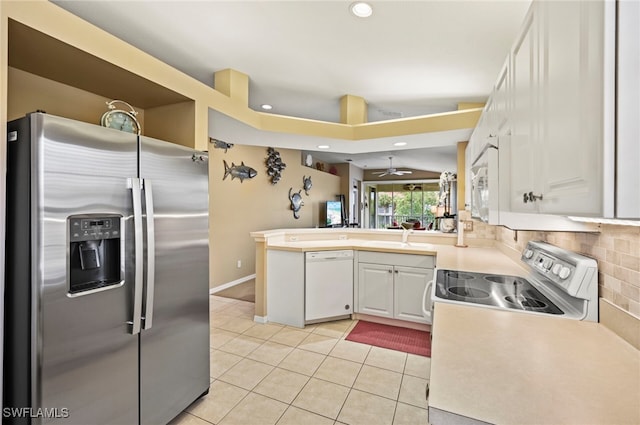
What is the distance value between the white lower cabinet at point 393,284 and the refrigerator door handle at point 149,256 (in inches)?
85.1

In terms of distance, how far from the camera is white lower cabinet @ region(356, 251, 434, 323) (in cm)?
296

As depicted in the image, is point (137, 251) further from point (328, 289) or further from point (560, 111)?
point (328, 289)

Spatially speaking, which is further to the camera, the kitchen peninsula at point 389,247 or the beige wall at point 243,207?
the beige wall at point 243,207

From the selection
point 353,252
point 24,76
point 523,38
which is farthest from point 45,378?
point 353,252

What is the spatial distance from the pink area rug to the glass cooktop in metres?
1.05

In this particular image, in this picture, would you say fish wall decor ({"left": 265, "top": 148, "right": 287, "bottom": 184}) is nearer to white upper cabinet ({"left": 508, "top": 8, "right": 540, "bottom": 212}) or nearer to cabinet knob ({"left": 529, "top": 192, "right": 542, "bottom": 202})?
white upper cabinet ({"left": 508, "top": 8, "right": 540, "bottom": 212})

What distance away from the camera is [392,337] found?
9.45ft

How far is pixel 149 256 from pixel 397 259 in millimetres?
2321

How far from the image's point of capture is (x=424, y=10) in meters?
1.70

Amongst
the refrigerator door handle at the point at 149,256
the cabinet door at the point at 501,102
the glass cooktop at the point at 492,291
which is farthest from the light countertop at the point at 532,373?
the refrigerator door handle at the point at 149,256

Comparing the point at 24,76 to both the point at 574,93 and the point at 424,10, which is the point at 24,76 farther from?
the point at 574,93

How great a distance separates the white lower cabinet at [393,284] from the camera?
2959 mm

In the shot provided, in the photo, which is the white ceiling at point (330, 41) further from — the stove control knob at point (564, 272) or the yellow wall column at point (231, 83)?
the stove control knob at point (564, 272)

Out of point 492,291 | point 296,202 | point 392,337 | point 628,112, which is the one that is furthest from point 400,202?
point 628,112
